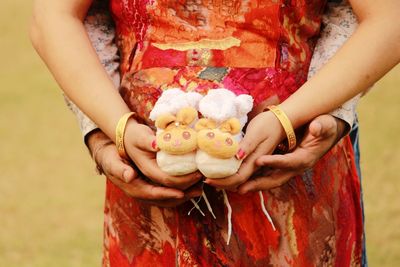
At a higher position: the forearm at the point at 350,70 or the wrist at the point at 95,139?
the forearm at the point at 350,70

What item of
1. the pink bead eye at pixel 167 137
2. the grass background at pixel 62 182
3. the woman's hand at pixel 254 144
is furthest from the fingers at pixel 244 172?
the grass background at pixel 62 182

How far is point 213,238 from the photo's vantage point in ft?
6.10

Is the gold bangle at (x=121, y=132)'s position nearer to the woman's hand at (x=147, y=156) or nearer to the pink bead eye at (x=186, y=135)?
the woman's hand at (x=147, y=156)

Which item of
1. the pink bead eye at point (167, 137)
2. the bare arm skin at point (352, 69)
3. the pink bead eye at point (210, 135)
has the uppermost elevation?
the bare arm skin at point (352, 69)

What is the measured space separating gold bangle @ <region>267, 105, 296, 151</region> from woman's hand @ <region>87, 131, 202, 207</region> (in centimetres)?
20

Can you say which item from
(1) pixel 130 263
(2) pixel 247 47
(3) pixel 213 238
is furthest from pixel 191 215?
(2) pixel 247 47

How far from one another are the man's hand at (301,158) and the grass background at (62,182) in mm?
2612

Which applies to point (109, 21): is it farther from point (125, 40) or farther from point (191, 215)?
point (191, 215)

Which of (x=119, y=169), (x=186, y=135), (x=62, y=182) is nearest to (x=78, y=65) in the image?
(x=119, y=169)

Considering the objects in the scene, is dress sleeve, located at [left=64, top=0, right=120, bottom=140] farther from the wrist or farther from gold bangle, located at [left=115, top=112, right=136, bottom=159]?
gold bangle, located at [left=115, top=112, right=136, bottom=159]

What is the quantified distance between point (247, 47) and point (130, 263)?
538mm

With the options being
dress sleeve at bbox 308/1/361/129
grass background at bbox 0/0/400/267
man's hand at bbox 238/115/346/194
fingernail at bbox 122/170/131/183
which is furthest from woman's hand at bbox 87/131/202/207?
grass background at bbox 0/0/400/267

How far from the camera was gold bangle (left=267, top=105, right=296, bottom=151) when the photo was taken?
5.75ft

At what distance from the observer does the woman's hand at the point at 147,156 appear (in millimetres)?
1702
